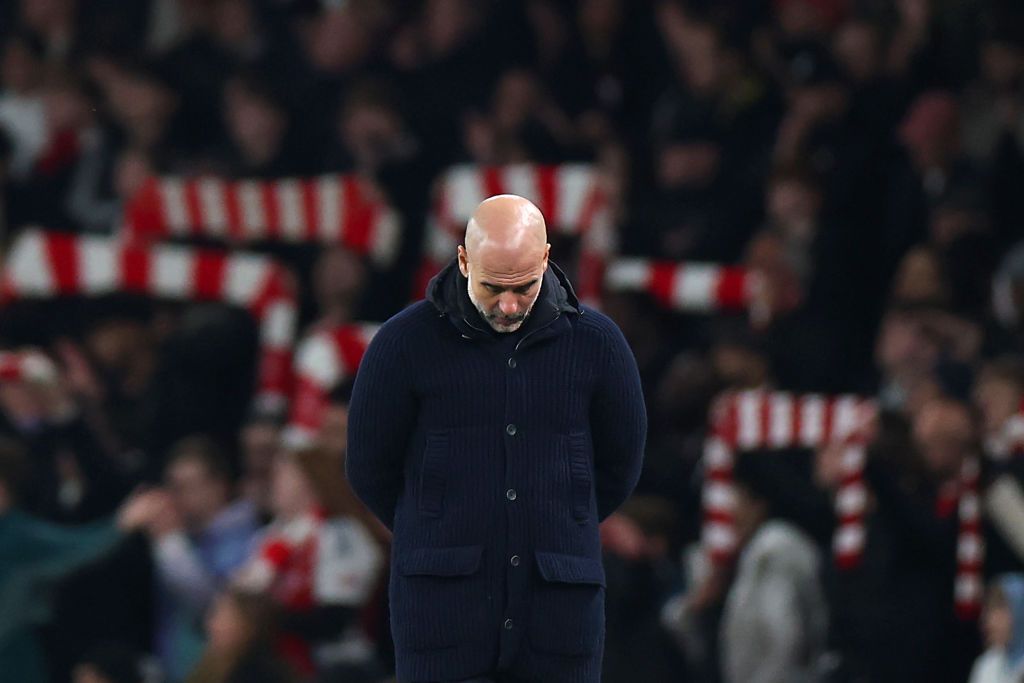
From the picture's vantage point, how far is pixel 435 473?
4578mm

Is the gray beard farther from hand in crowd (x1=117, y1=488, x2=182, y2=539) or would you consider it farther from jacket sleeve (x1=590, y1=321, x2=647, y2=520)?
hand in crowd (x1=117, y1=488, x2=182, y2=539)

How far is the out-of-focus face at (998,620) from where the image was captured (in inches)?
259

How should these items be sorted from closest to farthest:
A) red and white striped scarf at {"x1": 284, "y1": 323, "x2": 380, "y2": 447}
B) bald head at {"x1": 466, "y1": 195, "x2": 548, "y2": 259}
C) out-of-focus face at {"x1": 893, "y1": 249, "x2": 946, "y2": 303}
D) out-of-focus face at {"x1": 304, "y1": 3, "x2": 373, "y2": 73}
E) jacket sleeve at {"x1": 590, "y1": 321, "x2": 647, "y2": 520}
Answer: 1. bald head at {"x1": 466, "y1": 195, "x2": 548, "y2": 259}
2. jacket sleeve at {"x1": 590, "y1": 321, "x2": 647, "y2": 520}
3. out-of-focus face at {"x1": 893, "y1": 249, "x2": 946, "y2": 303}
4. red and white striped scarf at {"x1": 284, "y1": 323, "x2": 380, "y2": 447}
5. out-of-focus face at {"x1": 304, "y1": 3, "x2": 373, "y2": 73}

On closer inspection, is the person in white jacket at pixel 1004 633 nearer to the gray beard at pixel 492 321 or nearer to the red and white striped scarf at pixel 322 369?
the gray beard at pixel 492 321

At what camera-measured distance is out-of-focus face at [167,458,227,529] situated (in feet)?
28.4

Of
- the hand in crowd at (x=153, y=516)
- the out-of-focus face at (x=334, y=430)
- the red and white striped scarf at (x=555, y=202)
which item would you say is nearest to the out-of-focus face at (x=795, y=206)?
the red and white striped scarf at (x=555, y=202)

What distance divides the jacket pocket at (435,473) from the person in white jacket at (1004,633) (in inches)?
103

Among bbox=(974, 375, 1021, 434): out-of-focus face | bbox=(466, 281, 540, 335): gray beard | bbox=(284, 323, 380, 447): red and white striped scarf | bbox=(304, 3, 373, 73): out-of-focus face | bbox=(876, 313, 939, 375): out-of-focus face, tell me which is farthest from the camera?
bbox=(304, 3, 373, 73): out-of-focus face

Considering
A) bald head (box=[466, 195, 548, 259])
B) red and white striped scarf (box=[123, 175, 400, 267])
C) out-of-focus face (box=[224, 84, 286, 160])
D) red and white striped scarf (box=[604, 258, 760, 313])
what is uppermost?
out-of-focus face (box=[224, 84, 286, 160])

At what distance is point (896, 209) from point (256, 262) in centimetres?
287

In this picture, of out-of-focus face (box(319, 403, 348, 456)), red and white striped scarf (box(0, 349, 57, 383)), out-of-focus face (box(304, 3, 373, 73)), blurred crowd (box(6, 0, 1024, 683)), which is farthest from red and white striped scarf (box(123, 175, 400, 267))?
out-of-focus face (box(319, 403, 348, 456))

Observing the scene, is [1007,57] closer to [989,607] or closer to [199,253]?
[989,607]

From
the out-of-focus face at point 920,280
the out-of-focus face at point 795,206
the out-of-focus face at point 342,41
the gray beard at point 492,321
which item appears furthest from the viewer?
the out-of-focus face at point 342,41

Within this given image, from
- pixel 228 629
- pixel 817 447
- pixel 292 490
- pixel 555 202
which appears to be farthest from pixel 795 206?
pixel 228 629
